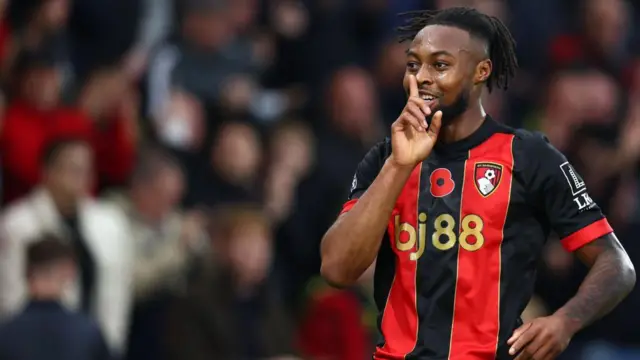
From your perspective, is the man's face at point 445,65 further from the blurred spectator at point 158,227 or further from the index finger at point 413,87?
the blurred spectator at point 158,227

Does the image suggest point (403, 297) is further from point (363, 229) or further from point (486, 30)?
point (486, 30)

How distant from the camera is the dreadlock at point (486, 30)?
3529 mm

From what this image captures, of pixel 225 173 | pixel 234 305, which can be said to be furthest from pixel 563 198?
pixel 225 173

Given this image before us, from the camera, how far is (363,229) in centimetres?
340

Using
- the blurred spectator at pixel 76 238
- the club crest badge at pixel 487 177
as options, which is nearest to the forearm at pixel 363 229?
the club crest badge at pixel 487 177

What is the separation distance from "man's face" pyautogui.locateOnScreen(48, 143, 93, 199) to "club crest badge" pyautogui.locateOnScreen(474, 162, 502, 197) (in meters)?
4.01

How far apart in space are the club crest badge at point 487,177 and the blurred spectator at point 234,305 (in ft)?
12.5

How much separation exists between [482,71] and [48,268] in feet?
11.0

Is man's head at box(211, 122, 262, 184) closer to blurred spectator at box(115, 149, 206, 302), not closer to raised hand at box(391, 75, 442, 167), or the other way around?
blurred spectator at box(115, 149, 206, 302)

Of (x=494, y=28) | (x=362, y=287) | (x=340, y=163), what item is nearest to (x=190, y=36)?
(x=340, y=163)

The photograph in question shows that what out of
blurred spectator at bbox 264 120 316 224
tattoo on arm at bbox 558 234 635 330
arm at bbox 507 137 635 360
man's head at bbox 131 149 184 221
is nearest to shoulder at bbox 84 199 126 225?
man's head at bbox 131 149 184 221

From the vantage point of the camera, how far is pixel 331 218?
27.7 ft

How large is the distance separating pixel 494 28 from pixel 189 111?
5148mm

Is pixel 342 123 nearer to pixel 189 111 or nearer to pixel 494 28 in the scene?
pixel 189 111
